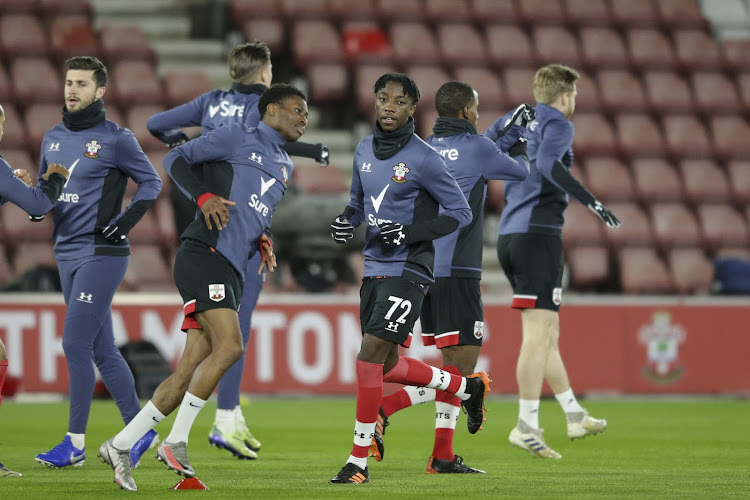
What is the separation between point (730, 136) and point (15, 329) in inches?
412

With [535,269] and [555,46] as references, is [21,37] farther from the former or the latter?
[535,269]

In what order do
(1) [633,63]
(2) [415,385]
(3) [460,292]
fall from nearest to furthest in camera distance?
1. (2) [415,385]
2. (3) [460,292]
3. (1) [633,63]

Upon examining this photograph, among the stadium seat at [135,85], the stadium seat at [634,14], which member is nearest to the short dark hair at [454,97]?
the stadium seat at [135,85]

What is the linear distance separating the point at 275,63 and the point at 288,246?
13.1 ft

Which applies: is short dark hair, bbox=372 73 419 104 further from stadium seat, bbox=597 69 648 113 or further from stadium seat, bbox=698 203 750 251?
stadium seat, bbox=597 69 648 113

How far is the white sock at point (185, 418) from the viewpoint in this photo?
566 cm

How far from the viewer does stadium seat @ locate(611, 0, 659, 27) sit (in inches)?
736

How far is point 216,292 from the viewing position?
5.86m

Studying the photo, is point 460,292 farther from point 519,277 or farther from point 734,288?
point 734,288

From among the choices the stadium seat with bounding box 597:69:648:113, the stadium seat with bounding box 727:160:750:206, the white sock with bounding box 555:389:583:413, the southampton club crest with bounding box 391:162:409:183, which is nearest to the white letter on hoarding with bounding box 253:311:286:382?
the white sock with bounding box 555:389:583:413

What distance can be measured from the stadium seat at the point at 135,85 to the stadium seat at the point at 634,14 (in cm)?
719

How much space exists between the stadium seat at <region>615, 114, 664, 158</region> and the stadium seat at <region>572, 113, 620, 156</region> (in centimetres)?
16

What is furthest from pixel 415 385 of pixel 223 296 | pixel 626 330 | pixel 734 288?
pixel 734 288

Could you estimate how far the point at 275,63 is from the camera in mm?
17484
